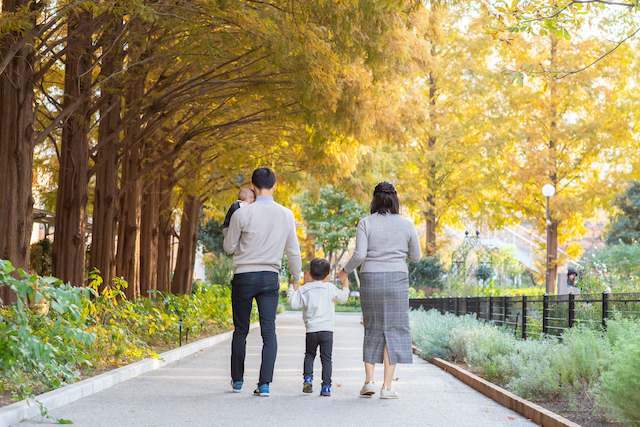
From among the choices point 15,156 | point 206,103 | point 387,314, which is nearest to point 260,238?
point 387,314

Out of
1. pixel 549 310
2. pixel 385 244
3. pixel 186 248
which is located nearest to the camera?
pixel 385 244

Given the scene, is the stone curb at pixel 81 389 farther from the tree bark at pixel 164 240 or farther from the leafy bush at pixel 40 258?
the leafy bush at pixel 40 258

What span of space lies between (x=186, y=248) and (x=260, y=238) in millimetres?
16377

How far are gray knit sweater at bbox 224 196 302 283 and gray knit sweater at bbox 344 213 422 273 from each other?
2.15 feet

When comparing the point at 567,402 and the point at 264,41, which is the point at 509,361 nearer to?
the point at 567,402

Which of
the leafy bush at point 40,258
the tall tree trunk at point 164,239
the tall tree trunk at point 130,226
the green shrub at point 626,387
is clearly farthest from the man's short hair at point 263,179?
the leafy bush at point 40,258

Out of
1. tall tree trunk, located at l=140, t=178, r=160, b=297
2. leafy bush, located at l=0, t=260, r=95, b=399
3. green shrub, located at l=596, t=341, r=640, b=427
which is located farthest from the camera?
tall tree trunk, located at l=140, t=178, r=160, b=297

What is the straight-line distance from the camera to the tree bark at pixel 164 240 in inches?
829

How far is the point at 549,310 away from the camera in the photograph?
12.0 m

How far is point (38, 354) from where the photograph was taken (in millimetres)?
5309

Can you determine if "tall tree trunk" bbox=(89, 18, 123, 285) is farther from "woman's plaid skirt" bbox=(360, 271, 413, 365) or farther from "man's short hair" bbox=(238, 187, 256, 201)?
"woman's plaid skirt" bbox=(360, 271, 413, 365)

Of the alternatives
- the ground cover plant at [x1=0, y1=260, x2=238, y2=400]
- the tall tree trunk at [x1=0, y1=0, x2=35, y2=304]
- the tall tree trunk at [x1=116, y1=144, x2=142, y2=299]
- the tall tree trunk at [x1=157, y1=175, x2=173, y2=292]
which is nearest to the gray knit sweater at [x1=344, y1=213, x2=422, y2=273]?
the ground cover plant at [x1=0, y1=260, x2=238, y2=400]

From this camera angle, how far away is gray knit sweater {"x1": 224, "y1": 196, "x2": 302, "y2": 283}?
6.84 meters

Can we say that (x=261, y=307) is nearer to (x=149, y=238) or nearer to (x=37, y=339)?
(x=37, y=339)
